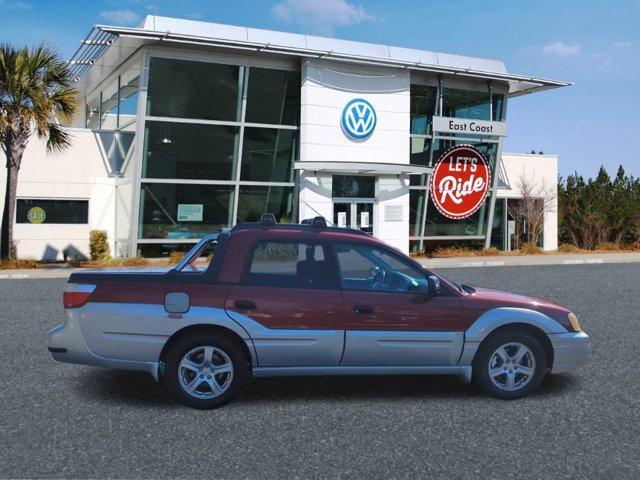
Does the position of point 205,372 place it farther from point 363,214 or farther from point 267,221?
point 363,214

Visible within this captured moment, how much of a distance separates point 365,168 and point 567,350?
18.6 m

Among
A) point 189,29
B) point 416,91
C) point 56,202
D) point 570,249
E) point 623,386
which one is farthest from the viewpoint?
point 570,249

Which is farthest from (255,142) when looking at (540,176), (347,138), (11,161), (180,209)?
(540,176)

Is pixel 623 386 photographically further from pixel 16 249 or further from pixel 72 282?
pixel 16 249

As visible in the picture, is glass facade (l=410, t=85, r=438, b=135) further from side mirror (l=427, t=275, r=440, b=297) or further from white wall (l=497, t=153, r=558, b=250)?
side mirror (l=427, t=275, r=440, b=297)

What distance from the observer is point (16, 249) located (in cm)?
2295

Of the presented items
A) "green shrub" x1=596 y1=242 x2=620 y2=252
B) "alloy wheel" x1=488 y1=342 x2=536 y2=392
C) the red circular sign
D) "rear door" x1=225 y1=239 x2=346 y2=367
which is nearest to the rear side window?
"rear door" x1=225 y1=239 x2=346 y2=367

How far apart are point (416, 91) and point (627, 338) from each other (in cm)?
1911

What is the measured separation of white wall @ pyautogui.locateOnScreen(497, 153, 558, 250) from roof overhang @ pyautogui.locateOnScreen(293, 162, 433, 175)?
→ 21.0ft

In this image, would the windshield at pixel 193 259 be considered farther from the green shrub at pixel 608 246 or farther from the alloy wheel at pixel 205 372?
the green shrub at pixel 608 246

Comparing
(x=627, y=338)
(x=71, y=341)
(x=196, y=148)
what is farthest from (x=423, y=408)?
(x=196, y=148)

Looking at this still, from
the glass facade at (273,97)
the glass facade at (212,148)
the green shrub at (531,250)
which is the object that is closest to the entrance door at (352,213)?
the glass facade at (212,148)

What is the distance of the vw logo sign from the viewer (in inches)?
980

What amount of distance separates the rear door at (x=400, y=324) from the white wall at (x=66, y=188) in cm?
2054
